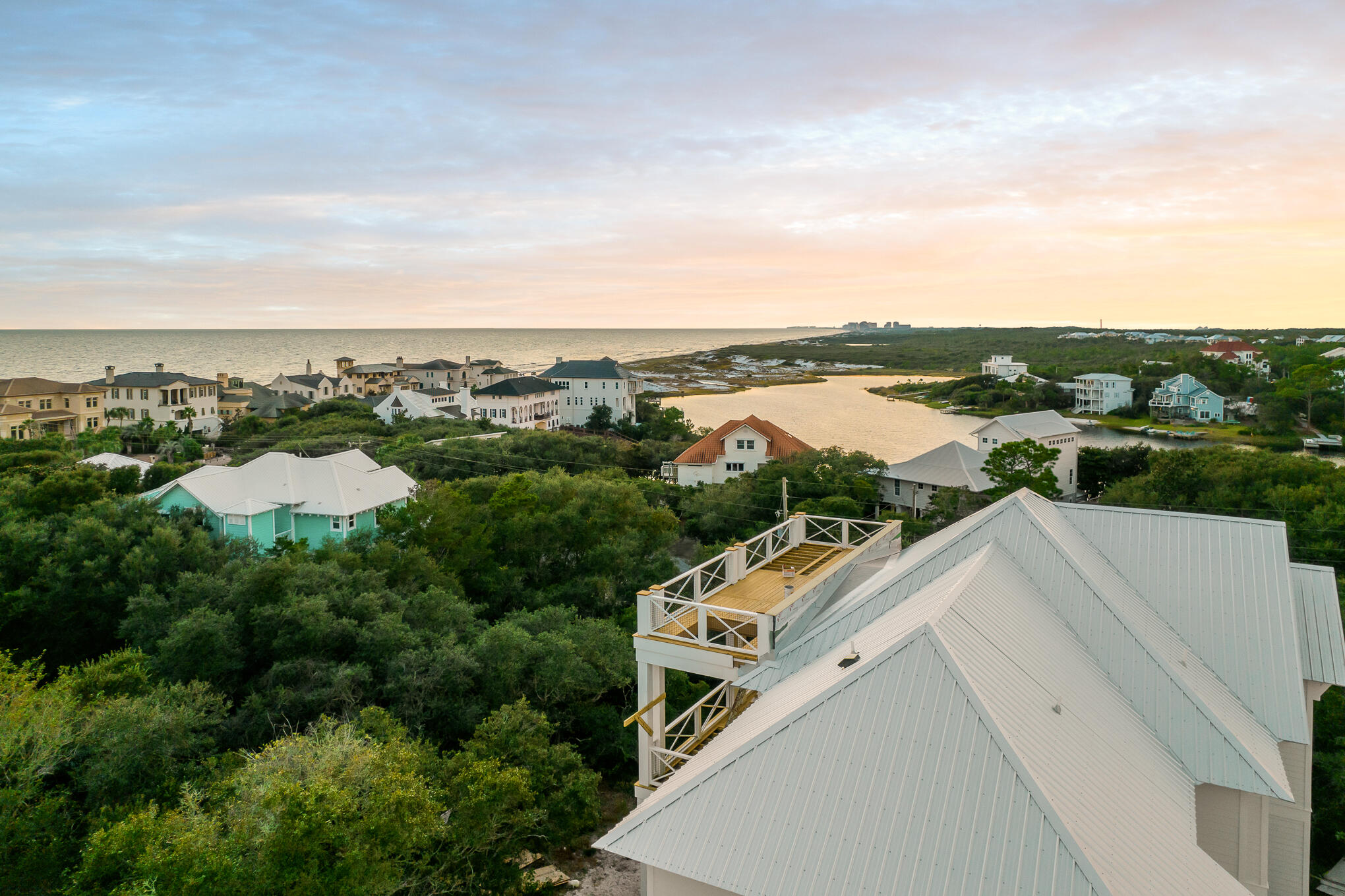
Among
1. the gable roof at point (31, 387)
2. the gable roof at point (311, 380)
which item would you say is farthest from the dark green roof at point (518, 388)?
the gable roof at point (31, 387)

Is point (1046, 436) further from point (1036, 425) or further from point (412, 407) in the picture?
point (412, 407)

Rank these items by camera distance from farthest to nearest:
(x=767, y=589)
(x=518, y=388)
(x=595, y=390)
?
(x=595, y=390) → (x=518, y=388) → (x=767, y=589)

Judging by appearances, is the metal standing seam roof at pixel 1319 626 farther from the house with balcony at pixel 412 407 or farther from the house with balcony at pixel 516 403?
the house with balcony at pixel 516 403

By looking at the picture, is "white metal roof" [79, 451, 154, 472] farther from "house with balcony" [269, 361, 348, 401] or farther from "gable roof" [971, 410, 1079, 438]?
"house with balcony" [269, 361, 348, 401]

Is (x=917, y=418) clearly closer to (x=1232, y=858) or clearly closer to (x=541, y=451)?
(x=541, y=451)

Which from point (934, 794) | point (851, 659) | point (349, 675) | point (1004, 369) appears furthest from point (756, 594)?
point (1004, 369)

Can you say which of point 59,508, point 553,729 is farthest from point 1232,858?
point 59,508
